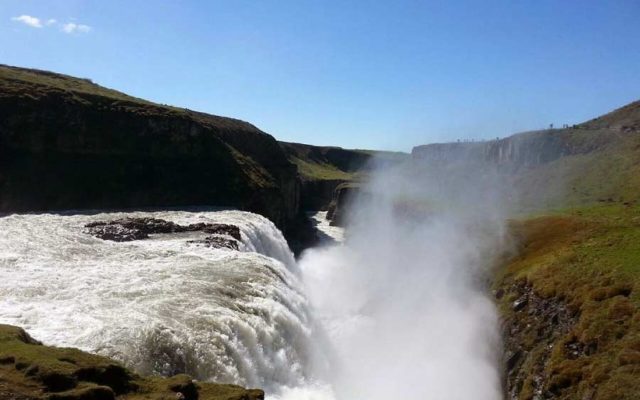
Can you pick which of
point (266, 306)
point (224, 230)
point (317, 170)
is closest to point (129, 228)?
point (224, 230)

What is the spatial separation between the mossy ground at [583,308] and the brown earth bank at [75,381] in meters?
16.4

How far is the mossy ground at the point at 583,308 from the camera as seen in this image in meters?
23.9

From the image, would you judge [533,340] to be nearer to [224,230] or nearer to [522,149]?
[224,230]

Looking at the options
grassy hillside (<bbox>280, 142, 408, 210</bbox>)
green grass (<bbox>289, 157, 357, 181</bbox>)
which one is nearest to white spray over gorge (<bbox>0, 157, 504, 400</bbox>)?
grassy hillside (<bbox>280, 142, 408, 210</bbox>)

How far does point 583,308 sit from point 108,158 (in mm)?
60503

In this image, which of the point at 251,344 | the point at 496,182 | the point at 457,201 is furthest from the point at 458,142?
the point at 251,344

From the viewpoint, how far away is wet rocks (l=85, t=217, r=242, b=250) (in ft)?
136

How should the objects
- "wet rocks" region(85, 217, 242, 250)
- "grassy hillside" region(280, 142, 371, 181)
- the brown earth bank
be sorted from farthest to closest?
"grassy hillside" region(280, 142, 371, 181)
"wet rocks" region(85, 217, 242, 250)
the brown earth bank

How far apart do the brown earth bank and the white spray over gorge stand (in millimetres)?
3190

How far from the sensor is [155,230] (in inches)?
1848

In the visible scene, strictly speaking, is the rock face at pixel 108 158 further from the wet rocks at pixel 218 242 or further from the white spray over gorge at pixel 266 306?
the wet rocks at pixel 218 242

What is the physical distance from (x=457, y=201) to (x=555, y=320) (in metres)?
57.7

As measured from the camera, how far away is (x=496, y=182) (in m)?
101

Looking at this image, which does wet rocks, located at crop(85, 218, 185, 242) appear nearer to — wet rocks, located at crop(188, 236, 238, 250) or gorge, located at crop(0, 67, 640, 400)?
gorge, located at crop(0, 67, 640, 400)
